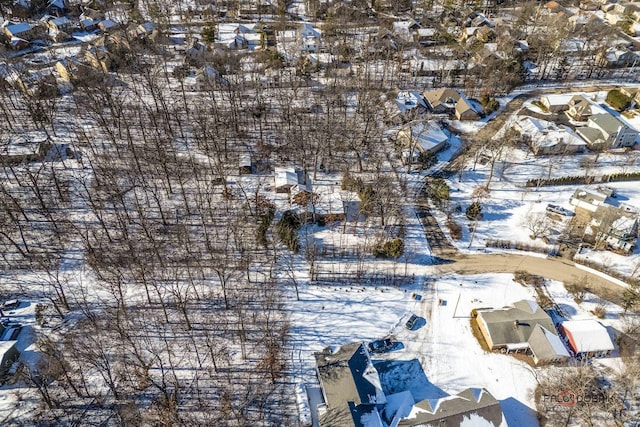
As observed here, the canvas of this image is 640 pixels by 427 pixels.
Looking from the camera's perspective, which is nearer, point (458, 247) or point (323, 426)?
point (323, 426)

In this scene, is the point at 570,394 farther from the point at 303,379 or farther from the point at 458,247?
the point at 303,379

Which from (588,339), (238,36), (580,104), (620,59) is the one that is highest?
(238,36)

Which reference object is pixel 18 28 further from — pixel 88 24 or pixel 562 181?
pixel 562 181

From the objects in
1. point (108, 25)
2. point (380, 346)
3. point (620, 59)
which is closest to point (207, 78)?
point (108, 25)

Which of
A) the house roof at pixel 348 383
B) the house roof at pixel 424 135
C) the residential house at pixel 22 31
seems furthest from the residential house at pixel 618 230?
the residential house at pixel 22 31

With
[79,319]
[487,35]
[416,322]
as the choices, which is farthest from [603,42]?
[79,319]

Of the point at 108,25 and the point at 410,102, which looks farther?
the point at 108,25

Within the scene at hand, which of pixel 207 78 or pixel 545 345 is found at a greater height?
pixel 207 78
